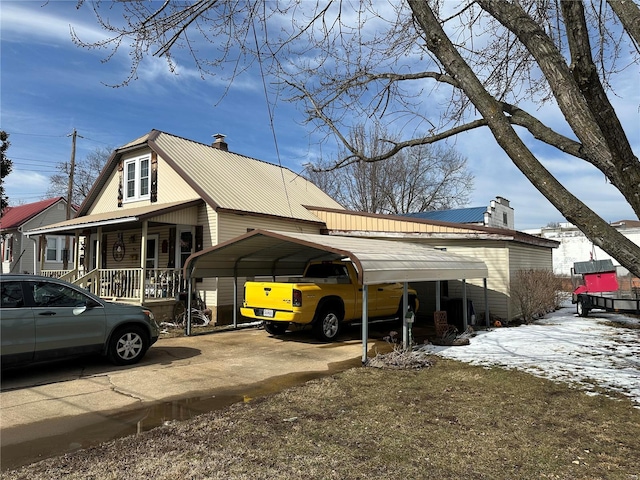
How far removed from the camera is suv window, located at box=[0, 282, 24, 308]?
262 inches

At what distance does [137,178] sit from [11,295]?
11.8 metres

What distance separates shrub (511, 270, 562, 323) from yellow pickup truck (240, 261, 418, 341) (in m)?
4.58

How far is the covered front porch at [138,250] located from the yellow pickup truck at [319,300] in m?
4.17

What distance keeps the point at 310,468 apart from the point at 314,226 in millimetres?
14282

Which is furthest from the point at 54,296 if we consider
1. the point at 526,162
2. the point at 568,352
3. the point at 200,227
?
the point at 568,352

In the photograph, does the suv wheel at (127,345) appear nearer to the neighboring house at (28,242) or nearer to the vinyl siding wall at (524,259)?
the vinyl siding wall at (524,259)

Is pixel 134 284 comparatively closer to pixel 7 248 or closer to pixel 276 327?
A: pixel 276 327

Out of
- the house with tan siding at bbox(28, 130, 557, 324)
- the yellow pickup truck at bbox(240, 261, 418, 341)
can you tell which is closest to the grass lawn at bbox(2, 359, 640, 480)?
the yellow pickup truck at bbox(240, 261, 418, 341)

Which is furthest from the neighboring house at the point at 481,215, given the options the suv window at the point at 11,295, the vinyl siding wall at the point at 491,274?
the suv window at the point at 11,295

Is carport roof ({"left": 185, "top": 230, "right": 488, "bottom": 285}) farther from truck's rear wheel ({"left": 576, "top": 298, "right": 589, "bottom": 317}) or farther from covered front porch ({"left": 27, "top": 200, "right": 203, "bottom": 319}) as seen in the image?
truck's rear wheel ({"left": 576, "top": 298, "right": 589, "bottom": 317})

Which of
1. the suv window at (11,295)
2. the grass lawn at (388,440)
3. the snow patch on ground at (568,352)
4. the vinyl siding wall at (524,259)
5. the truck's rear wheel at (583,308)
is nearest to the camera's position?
the grass lawn at (388,440)

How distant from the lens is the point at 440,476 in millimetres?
3873

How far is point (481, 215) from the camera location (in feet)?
85.0

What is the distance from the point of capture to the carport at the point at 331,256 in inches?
343
